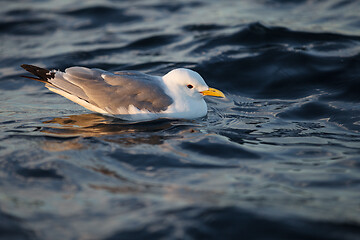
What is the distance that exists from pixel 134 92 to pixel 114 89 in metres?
0.31

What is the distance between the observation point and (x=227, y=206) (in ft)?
13.4

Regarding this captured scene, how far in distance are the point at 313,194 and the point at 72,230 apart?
2127mm

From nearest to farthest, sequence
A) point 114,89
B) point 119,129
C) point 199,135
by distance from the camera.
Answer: point 199,135 < point 119,129 < point 114,89

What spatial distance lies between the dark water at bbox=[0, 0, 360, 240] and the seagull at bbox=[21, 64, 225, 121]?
0.18m

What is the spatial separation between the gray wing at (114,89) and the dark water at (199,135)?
0.90 feet

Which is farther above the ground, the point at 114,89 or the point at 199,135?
the point at 114,89

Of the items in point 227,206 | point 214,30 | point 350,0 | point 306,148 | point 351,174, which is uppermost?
point 350,0

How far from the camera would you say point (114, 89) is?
668 centimetres

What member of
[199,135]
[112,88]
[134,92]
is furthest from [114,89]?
[199,135]

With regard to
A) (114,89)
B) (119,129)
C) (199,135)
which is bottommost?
(119,129)

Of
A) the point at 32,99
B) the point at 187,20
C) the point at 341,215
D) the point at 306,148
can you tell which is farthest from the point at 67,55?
the point at 341,215

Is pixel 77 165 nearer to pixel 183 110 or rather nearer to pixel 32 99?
pixel 183 110

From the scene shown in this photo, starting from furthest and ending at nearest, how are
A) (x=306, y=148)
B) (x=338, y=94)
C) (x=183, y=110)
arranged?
(x=338, y=94) < (x=183, y=110) < (x=306, y=148)

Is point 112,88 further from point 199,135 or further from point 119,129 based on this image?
point 199,135
